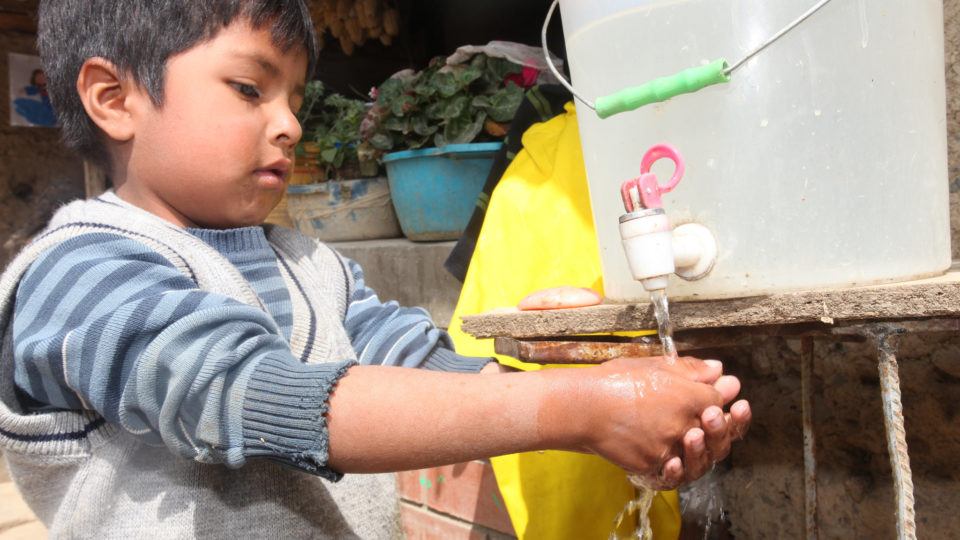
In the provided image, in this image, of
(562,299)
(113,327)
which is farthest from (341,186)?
(113,327)

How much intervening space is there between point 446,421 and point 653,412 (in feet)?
0.70

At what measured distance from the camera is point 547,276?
1.46 metres

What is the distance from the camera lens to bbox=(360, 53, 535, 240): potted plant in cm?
210

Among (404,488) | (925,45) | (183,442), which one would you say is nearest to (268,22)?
(183,442)

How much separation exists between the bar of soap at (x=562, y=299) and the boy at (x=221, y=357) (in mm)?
148

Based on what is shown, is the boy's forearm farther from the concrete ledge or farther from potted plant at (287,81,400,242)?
potted plant at (287,81,400,242)

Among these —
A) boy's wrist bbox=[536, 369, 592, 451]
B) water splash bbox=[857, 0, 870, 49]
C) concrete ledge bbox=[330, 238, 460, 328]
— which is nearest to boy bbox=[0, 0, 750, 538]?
boy's wrist bbox=[536, 369, 592, 451]

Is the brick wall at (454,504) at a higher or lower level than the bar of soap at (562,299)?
lower

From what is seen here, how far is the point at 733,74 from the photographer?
80cm

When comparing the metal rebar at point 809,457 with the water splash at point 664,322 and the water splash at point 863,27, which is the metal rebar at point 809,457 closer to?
the water splash at point 664,322

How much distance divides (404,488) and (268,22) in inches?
53.9

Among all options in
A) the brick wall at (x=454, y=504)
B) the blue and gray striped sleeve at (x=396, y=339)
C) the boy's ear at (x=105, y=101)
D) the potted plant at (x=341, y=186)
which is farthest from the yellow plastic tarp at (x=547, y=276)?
the potted plant at (x=341, y=186)

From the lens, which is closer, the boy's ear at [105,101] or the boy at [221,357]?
the boy at [221,357]

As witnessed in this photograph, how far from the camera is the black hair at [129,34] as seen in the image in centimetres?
106
